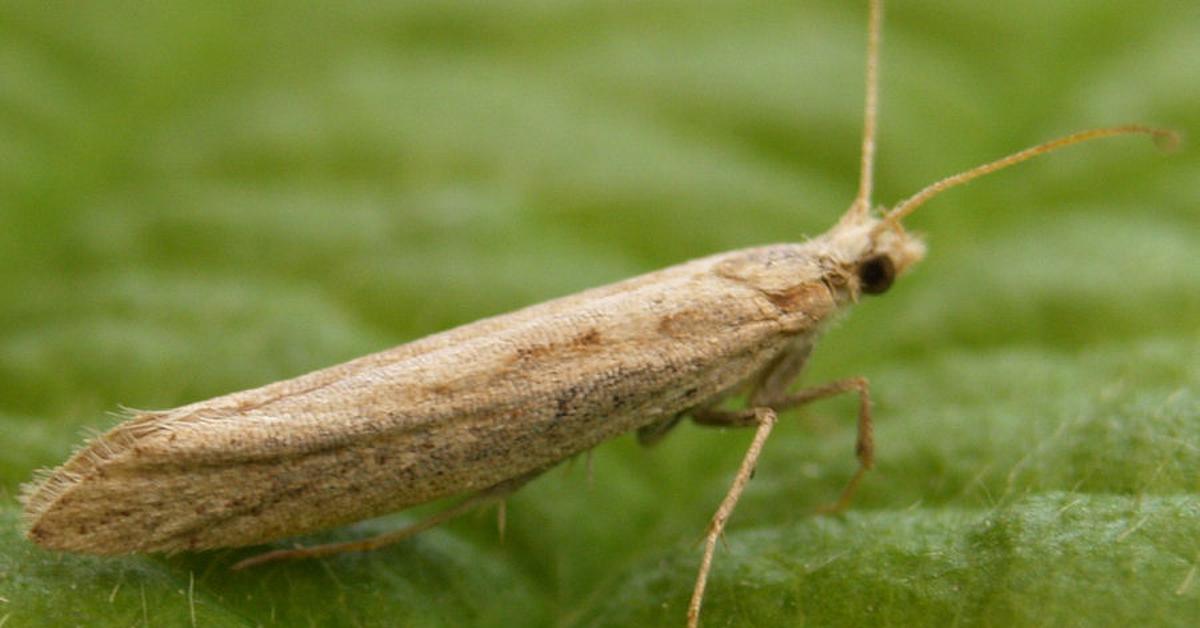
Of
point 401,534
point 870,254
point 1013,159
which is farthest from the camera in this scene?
point 870,254

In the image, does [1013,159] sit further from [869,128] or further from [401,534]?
[401,534]

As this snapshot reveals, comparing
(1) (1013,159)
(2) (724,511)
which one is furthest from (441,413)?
(1) (1013,159)

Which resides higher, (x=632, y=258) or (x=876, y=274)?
(x=632, y=258)

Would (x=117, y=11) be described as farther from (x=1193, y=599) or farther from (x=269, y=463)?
(x=1193, y=599)

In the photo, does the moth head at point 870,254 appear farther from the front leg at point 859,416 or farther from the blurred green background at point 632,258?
the front leg at point 859,416

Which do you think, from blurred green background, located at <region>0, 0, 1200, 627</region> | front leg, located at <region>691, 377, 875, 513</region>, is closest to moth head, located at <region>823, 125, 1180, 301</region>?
blurred green background, located at <region>0, 0, 1200, 627</region>

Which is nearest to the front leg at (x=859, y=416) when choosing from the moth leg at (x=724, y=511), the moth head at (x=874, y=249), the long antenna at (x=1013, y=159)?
the moth leg at (x=724, y=511)

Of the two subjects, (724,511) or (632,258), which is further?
(632,258)
